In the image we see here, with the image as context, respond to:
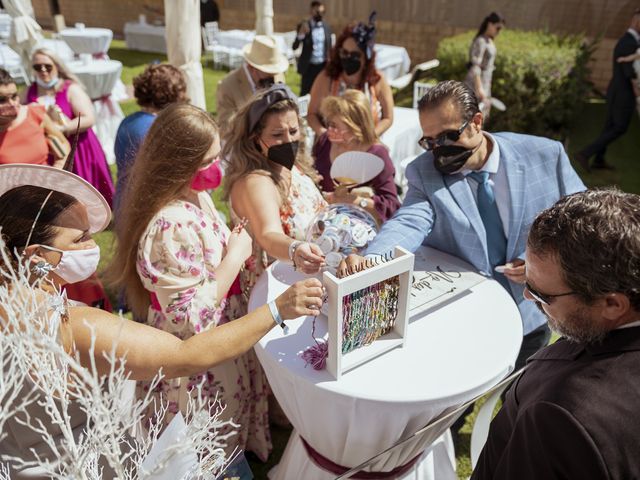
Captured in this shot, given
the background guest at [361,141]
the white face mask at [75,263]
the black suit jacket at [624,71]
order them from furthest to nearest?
the black suit jacket at [624,71] → the background guest at [361,141] → the white face mask at [75,263]

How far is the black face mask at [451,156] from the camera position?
6.99ft

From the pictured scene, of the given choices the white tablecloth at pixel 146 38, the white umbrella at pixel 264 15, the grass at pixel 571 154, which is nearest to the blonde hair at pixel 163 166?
the grass at pixel 571 154

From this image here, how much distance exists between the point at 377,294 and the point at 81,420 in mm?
1036

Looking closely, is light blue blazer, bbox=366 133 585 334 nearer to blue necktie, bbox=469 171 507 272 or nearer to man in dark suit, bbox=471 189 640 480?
blue necktie, bbox=469 171 507 272

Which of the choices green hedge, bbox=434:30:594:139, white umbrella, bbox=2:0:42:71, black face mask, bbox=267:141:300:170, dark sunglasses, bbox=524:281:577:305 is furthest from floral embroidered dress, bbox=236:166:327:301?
green hedge, bbox=434:30:594:139

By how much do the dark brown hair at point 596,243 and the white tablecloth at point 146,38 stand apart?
15.3 meters

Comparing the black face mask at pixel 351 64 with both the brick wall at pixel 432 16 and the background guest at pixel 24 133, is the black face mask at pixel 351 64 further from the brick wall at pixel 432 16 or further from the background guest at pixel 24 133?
the brick wall at pixel 432 16

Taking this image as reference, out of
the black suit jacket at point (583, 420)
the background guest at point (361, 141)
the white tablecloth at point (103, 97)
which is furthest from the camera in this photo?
the white tablecloth at point (103, 97)

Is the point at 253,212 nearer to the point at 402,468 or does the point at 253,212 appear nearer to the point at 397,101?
the point at 402,468

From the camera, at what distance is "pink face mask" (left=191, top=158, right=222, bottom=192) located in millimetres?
2076

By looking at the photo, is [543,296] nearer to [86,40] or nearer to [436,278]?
[436,278]

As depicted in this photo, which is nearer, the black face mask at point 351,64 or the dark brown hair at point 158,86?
the dark brown hair at point 158,86

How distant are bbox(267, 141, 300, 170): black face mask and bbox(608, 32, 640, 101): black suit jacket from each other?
588 centimetres

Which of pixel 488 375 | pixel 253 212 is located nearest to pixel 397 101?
pixel 253 212
